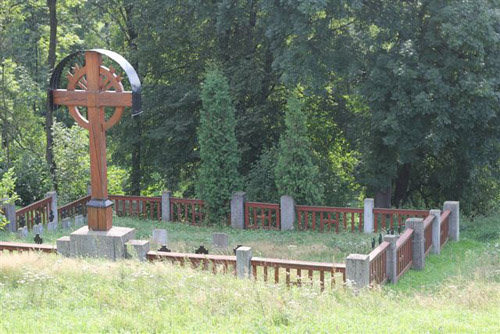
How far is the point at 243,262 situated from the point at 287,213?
8.76 meters

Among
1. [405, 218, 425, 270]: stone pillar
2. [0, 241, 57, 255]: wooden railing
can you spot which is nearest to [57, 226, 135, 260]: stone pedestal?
[0, 241, 57, 255]: wooden railing

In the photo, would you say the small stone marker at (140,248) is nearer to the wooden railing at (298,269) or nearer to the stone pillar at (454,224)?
the wooden railing at (298,269)

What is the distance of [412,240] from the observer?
15.6 m

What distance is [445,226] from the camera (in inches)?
708

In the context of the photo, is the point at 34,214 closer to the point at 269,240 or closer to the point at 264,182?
the point at 264,182

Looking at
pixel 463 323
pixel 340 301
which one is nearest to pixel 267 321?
pixel 340 301

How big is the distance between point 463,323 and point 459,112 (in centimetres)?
1164

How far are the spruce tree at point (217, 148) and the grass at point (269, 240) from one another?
0.90 meters

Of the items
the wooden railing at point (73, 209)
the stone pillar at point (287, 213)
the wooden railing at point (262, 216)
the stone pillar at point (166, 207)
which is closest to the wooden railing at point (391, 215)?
the stone pillar at point (287, 213)

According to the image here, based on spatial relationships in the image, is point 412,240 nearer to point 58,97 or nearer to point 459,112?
point 459,112

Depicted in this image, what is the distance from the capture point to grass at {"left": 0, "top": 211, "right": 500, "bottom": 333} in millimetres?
9039

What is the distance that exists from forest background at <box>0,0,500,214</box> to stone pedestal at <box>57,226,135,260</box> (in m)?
4.96

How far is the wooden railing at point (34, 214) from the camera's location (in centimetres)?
2042

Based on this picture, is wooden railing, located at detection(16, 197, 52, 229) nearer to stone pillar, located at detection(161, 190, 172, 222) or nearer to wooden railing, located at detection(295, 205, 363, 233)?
stone pillar, located at detection(161, 190, 172, 222)
